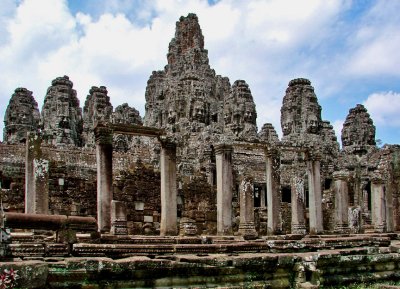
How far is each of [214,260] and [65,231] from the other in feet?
8.64

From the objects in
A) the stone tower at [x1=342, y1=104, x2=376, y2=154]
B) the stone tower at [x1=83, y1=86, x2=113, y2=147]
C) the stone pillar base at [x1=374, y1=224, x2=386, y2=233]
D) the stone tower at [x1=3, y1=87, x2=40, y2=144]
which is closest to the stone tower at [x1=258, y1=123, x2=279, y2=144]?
the stone tower at [x1=342, y1=104, x2=376, y2=154]

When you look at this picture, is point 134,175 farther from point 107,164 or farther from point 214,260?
point 214,260

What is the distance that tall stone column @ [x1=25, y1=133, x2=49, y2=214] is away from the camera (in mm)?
14977

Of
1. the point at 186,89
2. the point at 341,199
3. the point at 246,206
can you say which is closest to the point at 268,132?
the point at 186,89

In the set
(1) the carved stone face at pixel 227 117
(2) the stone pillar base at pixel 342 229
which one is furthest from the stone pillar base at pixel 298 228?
(1) the carved stone face at pixel 227 117

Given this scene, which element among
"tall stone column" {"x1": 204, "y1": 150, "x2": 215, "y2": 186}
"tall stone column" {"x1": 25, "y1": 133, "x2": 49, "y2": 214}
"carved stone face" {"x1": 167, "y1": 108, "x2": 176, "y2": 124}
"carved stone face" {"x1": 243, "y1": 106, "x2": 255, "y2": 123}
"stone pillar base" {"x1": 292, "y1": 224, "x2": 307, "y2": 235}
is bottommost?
"stone pillar base" {"x1": 292, "y1": 224, "x2": 307, "y2": 235}

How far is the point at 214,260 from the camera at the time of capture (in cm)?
773

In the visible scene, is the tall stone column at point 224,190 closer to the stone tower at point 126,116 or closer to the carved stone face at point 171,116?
the stone tower at point 126,116

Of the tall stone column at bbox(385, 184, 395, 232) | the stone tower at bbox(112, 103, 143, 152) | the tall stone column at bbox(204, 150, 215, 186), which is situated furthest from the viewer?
the stone tower at bbox(112, 103, 143, 152)

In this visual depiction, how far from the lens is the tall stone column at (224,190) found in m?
18.5

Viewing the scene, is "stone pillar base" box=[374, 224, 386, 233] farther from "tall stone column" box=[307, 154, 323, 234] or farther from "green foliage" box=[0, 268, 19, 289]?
"green foliage" box=[0, 268, 19, 289]

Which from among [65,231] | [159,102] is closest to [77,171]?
[65,231]

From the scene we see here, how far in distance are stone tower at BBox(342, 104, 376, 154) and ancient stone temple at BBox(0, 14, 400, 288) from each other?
0.30 ft

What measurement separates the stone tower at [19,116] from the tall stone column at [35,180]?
67.7 feet
